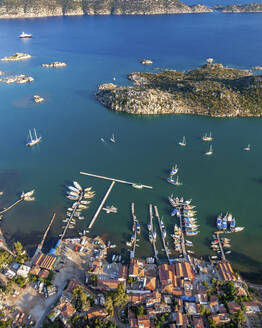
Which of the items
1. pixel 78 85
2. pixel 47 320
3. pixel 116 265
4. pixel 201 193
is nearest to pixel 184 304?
pixel 116 265

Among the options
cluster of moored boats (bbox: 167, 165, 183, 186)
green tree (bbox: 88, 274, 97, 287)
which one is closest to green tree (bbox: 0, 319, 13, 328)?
green tree (bbox: 88, 274, 97, 287)

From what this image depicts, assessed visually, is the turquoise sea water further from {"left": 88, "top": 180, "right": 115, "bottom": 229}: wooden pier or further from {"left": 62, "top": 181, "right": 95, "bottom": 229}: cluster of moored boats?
{"left": 62, "top": 181, "right": 95, "bottom": 229}: cluster of moored boats

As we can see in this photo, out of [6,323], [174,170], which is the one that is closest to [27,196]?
[6,323]

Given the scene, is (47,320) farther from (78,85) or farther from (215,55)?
(215,55)

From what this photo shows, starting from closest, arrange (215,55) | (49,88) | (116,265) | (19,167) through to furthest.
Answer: (116,265), (19,167), (49,88), (215,55)

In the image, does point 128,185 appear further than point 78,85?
No

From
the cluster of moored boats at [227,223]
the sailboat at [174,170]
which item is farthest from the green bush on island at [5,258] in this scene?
A: the sailboat at [174,170]
